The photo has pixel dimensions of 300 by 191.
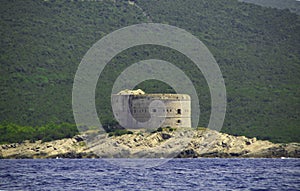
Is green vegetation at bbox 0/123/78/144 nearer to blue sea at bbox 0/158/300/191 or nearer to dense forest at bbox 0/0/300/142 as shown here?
dense forest at bbox 0/0/300/142

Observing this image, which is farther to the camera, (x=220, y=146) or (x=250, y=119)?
(x=250, y=119)

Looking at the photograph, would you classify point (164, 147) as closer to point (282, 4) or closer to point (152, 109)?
point (152, 109)

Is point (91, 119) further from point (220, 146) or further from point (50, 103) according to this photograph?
point (220, 146)

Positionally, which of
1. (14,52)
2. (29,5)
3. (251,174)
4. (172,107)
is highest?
(29,5)

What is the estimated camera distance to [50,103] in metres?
99.9

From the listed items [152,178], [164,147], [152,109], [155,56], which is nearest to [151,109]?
[152,109]

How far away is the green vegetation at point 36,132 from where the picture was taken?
85.9 metres

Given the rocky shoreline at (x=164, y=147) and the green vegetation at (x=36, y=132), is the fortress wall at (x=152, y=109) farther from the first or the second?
the green vegetation at (x=36, y=132)

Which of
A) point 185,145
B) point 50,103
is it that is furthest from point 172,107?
point 50,103

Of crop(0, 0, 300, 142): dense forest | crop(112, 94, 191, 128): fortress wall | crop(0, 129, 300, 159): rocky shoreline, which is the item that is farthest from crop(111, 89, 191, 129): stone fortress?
crop(0, 0, 300, 142): dense forest

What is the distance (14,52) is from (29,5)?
86.2ft

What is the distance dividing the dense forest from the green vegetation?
0.97 meters

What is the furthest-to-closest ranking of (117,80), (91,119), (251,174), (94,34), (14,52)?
1. (94,34)
2. (14,52)
3. (117,80)
4. (91,119)
5. (251,174)

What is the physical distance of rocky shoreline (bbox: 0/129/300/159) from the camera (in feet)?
260
